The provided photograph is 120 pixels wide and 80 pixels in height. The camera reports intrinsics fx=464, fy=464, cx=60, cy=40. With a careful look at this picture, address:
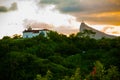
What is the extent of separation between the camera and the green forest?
4881 cm

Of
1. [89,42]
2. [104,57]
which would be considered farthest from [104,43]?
[104,57]

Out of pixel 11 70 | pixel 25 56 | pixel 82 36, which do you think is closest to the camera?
pixel 11 70

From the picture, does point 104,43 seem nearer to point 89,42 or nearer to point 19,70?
point 89,42

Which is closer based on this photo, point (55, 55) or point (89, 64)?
point (89, 64)

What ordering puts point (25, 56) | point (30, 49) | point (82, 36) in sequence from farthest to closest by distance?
point (82, 36) → point (30, 49) → point (25, 56)

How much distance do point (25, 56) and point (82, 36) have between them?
1885 cm

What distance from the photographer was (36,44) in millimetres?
63469

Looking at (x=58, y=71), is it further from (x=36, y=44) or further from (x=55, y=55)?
(x=36, y=44)

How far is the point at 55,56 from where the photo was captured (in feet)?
186

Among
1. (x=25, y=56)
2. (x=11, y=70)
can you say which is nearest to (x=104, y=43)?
(x=25, y=56)

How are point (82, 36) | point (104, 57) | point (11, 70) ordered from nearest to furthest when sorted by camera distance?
point (11, 70) < point (104, 57) < point (82, 36)

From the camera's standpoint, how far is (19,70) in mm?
49031

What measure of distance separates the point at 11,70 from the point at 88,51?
1530 cm

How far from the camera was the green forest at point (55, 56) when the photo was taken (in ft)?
160
